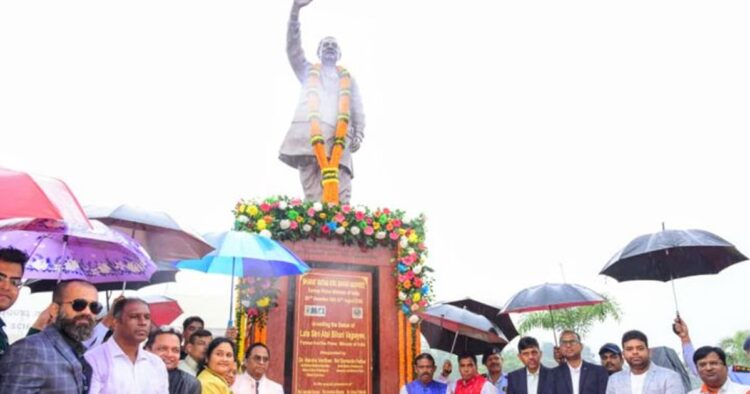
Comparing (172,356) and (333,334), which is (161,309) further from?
(172,356)

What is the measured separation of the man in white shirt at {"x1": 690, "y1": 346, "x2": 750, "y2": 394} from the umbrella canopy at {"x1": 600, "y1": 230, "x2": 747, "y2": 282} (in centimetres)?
120

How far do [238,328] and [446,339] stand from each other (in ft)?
8.99

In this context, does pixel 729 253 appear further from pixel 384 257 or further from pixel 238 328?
pixel 238 328

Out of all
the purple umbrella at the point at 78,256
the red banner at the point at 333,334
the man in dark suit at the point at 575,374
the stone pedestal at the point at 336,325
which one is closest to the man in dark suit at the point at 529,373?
the man in dark suit at the point at 575,374

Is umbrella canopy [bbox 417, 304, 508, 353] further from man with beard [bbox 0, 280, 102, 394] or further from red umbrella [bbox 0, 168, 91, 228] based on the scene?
red umbrella [bbox 0, 168, 91, 228]

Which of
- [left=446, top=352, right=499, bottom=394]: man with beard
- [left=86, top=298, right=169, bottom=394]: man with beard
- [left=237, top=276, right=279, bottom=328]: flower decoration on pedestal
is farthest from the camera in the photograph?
[left=237, top=276, right=279, bottom=328]: flower decoration on pedestal

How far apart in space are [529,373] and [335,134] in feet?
17.9

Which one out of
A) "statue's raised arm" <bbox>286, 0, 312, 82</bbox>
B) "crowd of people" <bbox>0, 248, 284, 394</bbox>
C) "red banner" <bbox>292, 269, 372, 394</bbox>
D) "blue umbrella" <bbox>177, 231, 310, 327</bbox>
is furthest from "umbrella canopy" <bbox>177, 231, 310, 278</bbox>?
"statue's raised arm" <bbox>286, 0, 312, 82</bbox>

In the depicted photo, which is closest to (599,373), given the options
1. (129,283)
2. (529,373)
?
(529,373)

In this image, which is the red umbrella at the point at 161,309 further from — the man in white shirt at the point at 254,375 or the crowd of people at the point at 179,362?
the man in white shirt at the point at 254,375

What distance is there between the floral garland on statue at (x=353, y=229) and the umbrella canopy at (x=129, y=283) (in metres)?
1.15

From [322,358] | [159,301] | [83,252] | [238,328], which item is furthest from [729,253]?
[159,301]

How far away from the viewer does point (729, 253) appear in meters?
6.32

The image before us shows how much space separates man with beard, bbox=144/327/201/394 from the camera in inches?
Answer: 179
